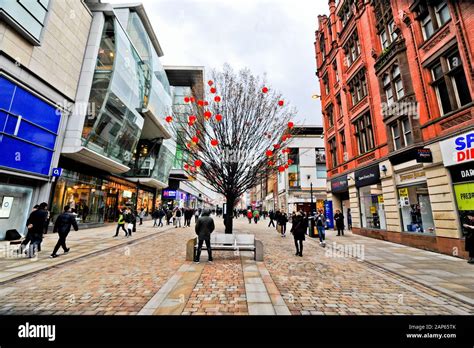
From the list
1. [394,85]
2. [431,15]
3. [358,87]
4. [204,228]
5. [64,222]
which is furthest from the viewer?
[358,87]

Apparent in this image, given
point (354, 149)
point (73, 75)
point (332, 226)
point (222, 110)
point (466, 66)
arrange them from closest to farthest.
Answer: point (466, 66) < point (222, 110) < point (73, 75) < point (354, 149) < point (332, 226)

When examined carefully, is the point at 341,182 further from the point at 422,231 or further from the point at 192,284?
the point at 192,284

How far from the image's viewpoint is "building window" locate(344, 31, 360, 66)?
16.3 meters

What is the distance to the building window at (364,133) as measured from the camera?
48.2ft

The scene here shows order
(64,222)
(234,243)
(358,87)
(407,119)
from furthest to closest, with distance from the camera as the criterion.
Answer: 1. (358,87)
2. (407,119)
3. (234,243)
4. (64,222)

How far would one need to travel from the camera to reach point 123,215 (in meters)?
13.4

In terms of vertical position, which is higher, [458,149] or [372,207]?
[458,149]

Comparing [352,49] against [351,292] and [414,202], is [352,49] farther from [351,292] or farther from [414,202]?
[351,292]

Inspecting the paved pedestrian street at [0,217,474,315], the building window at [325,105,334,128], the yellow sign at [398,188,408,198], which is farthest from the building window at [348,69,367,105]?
the paved pedestrian street at [0,217,474,315]

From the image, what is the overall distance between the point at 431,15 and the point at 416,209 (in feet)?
32.2

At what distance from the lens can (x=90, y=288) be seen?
4.56 meters

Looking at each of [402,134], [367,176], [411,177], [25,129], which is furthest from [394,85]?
[25,129]
